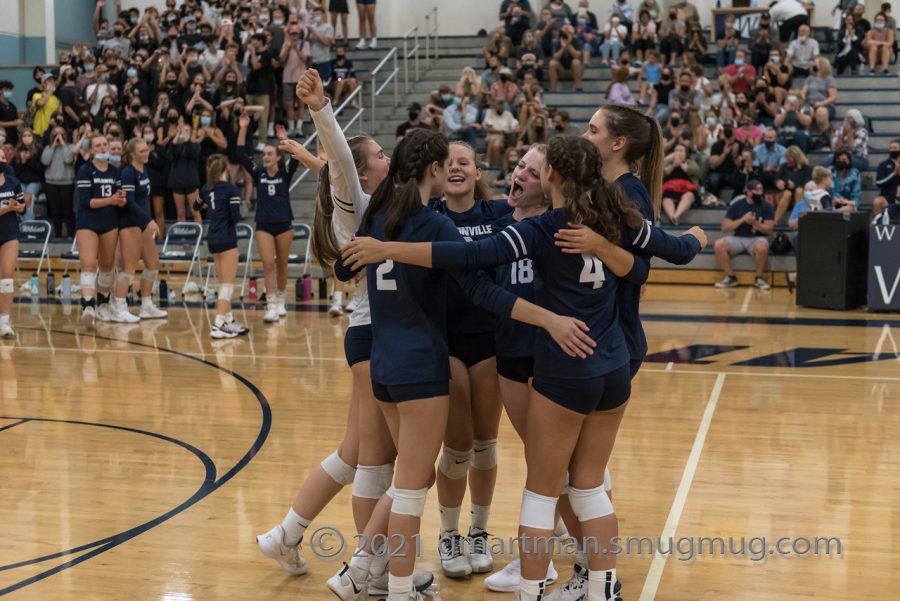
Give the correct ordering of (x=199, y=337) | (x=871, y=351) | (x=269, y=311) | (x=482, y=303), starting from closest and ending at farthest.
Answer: (x=482, y=303) < (x=871, y=351) < (x=199, y=337) < (x=269, y=311)

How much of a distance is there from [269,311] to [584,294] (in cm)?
818

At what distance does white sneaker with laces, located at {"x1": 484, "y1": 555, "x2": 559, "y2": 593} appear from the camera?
168 inches

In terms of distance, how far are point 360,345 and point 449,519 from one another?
32.8 inches

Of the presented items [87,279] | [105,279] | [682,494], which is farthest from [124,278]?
[682,494]

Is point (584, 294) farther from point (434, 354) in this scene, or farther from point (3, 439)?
point (3, 439)

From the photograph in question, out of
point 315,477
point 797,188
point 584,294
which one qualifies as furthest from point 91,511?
point 797,188

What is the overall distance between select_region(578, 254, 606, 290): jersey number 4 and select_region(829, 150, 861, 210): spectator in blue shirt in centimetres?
1170

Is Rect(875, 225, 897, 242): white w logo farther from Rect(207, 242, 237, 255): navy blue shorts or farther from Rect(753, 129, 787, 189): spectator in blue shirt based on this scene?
Rect(207, 242, 237, 255): navy blue shorts

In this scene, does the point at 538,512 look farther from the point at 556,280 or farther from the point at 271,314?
the point at 271,314

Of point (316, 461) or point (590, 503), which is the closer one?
point (590, 503)

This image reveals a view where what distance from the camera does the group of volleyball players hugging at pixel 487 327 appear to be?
3.68 metres

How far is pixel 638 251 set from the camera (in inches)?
153

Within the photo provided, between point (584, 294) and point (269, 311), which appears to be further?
point (269, 311)

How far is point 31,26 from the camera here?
24.5 m
